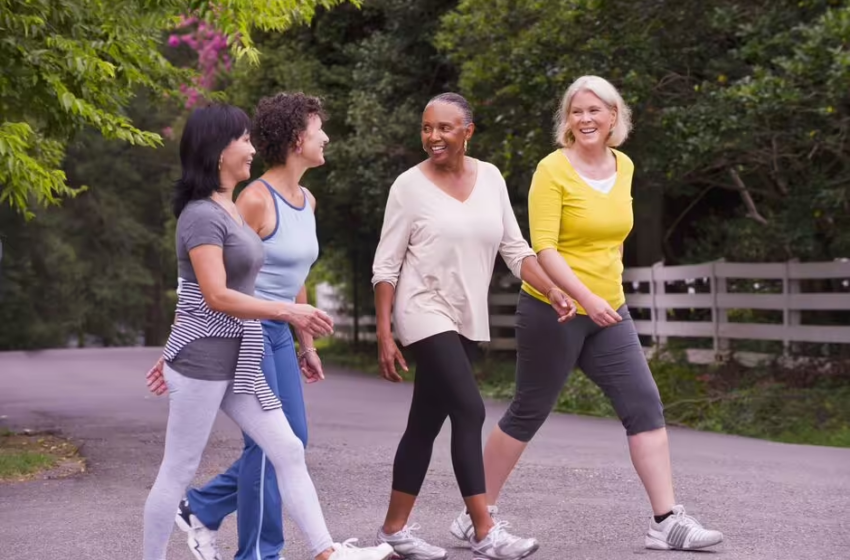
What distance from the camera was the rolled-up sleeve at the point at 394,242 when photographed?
5750 millimetres

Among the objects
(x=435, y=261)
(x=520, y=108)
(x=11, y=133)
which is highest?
(x=520, y=108)

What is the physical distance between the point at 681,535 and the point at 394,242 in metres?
1.75

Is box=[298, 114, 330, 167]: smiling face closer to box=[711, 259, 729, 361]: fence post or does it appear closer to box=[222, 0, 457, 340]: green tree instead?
box=[711, 259, 729, 361]: fence post

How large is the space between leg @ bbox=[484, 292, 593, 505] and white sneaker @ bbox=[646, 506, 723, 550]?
69cm

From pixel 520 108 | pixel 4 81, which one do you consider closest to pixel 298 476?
pixel 4 81

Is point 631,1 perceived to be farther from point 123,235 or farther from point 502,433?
point 123,235

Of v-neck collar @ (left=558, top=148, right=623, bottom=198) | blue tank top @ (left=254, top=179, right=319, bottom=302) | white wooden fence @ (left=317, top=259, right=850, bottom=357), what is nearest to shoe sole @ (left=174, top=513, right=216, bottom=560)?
blue tank top @ (left=254, top=179, right=319, bottom=302)

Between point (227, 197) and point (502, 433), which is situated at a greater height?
point (227, 197)

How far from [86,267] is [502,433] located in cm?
3759

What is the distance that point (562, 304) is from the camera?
576cm

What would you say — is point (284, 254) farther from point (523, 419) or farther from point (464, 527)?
point (464, 527)

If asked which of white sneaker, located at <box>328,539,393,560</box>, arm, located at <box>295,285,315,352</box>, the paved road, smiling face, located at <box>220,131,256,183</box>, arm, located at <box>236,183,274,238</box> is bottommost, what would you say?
the paved road

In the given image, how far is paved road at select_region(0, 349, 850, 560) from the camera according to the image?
639 centimetres

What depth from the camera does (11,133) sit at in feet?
30.2
